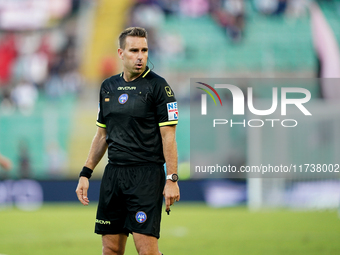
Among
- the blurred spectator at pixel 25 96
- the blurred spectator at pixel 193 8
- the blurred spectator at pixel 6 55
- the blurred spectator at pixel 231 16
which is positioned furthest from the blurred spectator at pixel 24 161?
the blurred spectator at pixel 231 16

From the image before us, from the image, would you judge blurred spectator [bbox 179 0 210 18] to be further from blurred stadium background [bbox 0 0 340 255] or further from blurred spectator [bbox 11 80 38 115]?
blurred spectator [bbox 11 80 38 115]

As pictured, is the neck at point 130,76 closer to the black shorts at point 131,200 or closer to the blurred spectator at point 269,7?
the black shorts at point 131,200

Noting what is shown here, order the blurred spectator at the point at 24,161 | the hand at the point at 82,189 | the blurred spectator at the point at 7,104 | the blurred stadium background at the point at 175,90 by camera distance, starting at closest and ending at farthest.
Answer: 1. the hand at the point at 82,189
2. the blurred stadium background at the point at 175,90
3. the blurred spectator at the point at 24,161
4. the blurred spectator at the point at 7,104

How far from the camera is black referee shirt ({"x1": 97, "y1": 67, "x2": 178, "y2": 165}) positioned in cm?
423

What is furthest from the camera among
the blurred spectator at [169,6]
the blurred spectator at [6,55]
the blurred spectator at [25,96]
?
the blurred spectator at [169,6]

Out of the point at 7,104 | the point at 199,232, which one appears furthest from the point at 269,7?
the point at 199,232

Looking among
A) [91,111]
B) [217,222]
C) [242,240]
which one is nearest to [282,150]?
[217,222]

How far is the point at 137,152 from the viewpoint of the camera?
14.0ft

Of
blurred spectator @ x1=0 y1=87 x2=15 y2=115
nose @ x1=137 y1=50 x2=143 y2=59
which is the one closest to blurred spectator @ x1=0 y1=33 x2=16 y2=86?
blurred spectator @ x1=0 y1=87 x2=15 y2=115

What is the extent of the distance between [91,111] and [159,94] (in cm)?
1281

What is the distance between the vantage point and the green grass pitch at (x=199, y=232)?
25.9ft

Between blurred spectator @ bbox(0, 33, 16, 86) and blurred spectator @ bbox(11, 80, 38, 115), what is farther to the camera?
blurred spectator @ bbox(0, 33, 16, 86)

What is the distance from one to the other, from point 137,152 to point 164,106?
402 mm

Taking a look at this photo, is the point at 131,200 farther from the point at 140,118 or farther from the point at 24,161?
the point at 24,161
